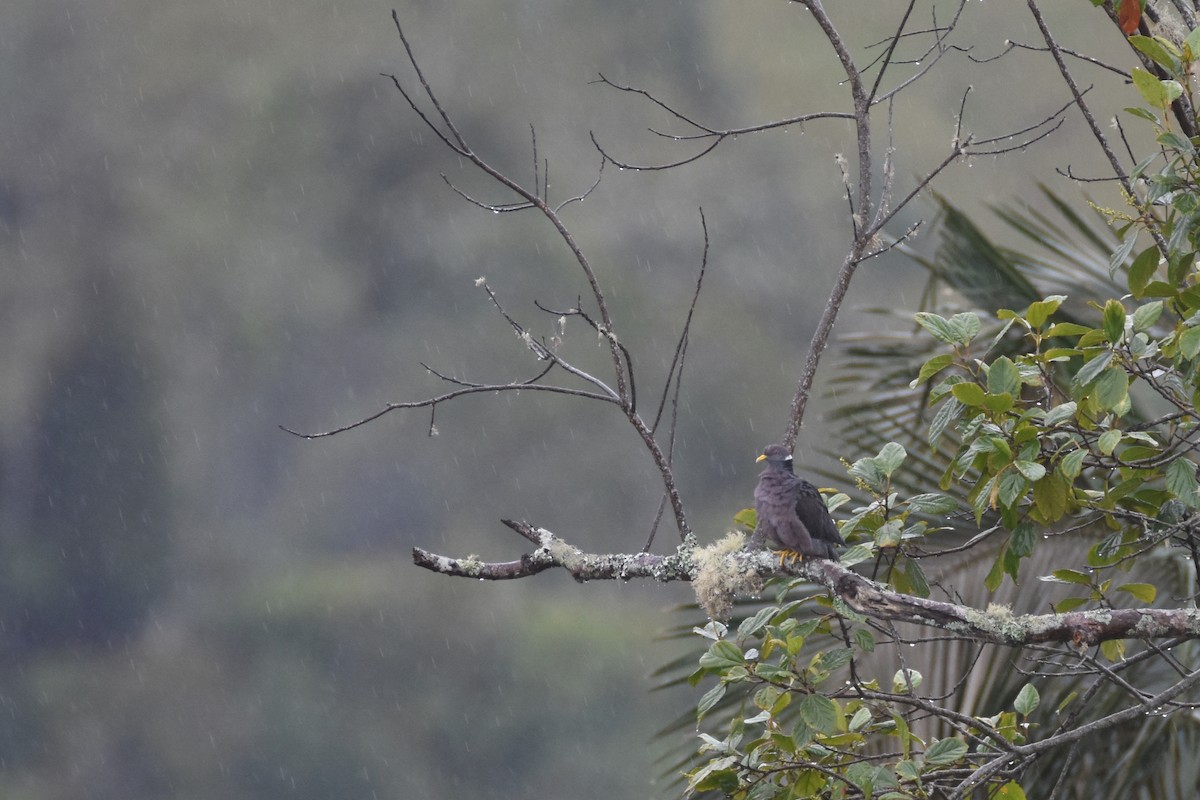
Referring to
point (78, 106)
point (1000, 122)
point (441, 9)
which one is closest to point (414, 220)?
point (441, 9)

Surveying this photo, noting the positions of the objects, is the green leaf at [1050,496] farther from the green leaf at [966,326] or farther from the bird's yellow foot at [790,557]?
the bird's yellow foot at [790,557]

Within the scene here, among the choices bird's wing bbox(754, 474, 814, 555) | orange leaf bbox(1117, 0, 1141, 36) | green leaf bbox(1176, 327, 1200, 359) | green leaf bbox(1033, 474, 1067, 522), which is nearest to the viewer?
green leaf bbox(1176, 327, 1200, 359)

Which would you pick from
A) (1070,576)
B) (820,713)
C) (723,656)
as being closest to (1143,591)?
(1070,576)

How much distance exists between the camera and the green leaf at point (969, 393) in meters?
1.93

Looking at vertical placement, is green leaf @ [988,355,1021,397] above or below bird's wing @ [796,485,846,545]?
below

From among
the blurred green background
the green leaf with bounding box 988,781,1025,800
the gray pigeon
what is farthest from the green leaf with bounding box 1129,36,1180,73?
the blurred green background

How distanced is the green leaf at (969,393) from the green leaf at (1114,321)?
0.21 metres

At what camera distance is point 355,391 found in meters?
19.1

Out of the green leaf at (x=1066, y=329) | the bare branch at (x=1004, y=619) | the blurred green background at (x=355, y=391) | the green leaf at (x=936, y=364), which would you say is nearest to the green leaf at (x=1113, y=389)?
the green leaf at (x=1066, y=329)

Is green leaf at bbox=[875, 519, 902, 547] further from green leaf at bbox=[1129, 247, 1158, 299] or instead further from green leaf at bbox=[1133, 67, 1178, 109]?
green leaf at bbox=[1133, 67, 1178, 109]

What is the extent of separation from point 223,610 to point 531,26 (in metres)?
12.6

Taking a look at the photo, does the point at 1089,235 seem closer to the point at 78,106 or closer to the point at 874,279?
the point at 874,279

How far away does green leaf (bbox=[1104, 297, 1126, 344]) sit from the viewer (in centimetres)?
188

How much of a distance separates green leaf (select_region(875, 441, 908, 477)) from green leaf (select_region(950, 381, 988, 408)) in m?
0.17
